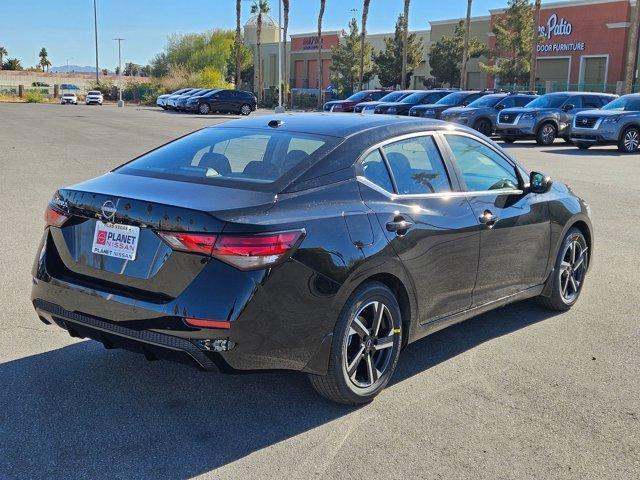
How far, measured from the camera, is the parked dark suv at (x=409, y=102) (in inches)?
1231

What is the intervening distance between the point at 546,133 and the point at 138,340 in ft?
74.0

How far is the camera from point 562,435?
13.0 feet

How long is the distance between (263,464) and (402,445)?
734mm

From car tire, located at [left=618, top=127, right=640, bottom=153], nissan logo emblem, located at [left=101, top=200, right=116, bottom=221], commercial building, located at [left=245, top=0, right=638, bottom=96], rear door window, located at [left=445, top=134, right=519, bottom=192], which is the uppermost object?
commercial building, located at [left=245, top=0, right=638, bottom=96]

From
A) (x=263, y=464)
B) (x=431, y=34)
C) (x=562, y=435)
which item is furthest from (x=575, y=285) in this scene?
(x=431, y=34)

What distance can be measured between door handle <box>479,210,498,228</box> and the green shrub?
74.0 metres

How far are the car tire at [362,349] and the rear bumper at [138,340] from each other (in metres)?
0.66

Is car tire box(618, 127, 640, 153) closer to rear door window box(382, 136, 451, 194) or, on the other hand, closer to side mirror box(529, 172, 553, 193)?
side mirror box(529, 172, 553, 193)

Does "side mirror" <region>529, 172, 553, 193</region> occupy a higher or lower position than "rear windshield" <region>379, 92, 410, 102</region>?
lower

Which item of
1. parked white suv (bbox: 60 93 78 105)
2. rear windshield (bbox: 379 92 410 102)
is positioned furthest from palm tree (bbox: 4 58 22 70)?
rear windshield (bbox: 379 92 410 102)

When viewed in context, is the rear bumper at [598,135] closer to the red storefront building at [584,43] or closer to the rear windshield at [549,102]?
the rear windshield at [549,102]

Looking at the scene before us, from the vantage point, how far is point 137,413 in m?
4.06

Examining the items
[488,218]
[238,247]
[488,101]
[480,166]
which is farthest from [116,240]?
[488,101]

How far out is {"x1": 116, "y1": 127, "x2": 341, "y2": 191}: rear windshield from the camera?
423cm
